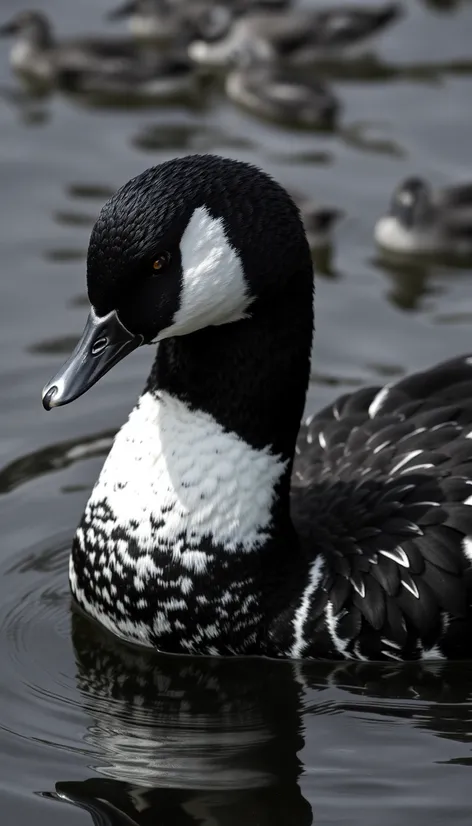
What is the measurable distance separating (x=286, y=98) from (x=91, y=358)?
588cm

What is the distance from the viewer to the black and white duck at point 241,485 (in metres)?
5.43

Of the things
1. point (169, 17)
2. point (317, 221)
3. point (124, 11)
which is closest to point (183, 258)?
point (317, 221)

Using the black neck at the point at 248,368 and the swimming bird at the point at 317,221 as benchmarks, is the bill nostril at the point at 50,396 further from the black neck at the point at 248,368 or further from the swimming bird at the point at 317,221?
the swimming bird at the point at 317,221

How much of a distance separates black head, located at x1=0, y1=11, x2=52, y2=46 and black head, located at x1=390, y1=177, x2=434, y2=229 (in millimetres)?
3051

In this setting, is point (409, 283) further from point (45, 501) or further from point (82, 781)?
point (82, 781)

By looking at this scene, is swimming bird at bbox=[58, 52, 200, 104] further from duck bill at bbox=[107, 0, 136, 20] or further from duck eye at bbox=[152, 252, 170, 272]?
duck eye at bbox=[152, 252, 170, 272]

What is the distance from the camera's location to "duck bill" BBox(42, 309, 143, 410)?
217 inches

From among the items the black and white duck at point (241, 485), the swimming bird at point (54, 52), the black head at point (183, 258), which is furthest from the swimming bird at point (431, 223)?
the black head at point (183, 258)

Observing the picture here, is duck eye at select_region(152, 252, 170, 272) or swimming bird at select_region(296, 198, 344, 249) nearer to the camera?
duck eye at select_region(152, 252, 170, 272)

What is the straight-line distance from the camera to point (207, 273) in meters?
5.41

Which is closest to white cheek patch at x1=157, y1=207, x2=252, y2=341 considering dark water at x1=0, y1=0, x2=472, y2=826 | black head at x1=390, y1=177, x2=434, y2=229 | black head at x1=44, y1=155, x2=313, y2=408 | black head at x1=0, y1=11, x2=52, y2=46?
black head at x1=44, y1=155, x2=313, y2=408

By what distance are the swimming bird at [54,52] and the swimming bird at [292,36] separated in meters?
0.70

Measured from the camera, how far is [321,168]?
34.5 ft

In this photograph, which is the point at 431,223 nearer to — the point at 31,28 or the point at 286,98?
the point at 286,98
